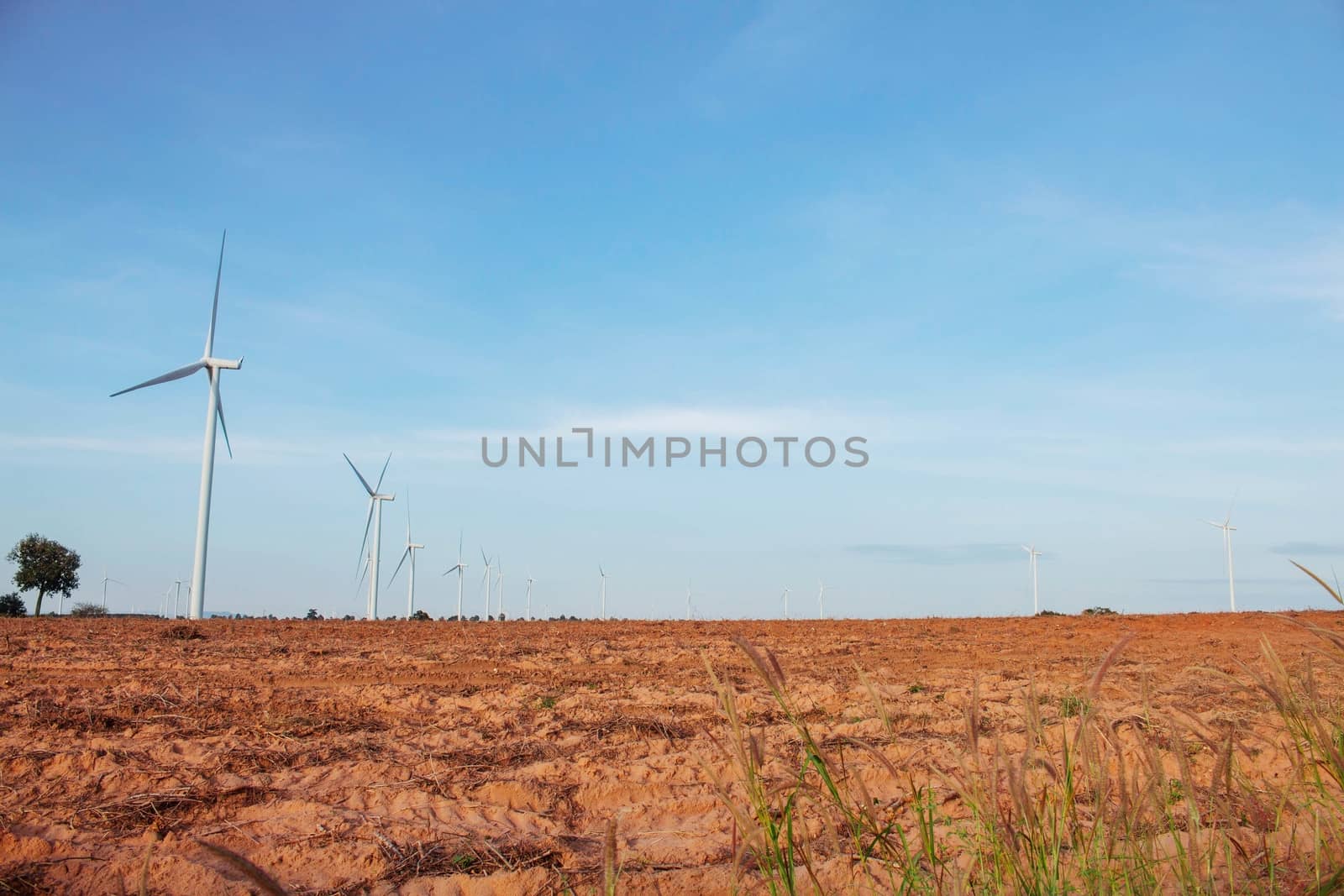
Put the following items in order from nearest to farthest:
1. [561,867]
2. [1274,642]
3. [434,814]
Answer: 1. [561,867]
2. [434,814]
3. [1274,642]

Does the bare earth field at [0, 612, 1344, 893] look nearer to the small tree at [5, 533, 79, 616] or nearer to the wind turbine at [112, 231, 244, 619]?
the wind turbine at [112, 231, 244, 619]

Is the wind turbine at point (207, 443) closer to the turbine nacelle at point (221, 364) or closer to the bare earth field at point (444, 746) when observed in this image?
the turbine nacelle at point (221, 364)

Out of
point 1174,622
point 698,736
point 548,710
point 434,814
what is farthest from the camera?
point 1174,622

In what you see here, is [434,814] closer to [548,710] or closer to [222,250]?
[548,710]

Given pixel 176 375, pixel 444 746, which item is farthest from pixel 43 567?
pixel 444 746

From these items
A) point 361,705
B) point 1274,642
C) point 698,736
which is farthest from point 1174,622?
point 361,705

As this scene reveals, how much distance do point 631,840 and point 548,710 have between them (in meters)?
4.40

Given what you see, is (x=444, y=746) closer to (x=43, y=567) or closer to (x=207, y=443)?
(x=207, y=443)

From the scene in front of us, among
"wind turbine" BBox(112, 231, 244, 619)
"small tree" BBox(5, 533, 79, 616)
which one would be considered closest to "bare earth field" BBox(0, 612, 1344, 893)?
"wind turbine" BBox(112, 231, 244, 619)

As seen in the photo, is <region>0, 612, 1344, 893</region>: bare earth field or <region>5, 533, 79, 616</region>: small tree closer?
<region>0, 612, 1344, 893</region>: bare earth field

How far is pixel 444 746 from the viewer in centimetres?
895

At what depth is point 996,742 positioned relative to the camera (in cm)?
310

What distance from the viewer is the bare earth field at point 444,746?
19.3 ft

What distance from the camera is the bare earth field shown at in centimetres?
588
